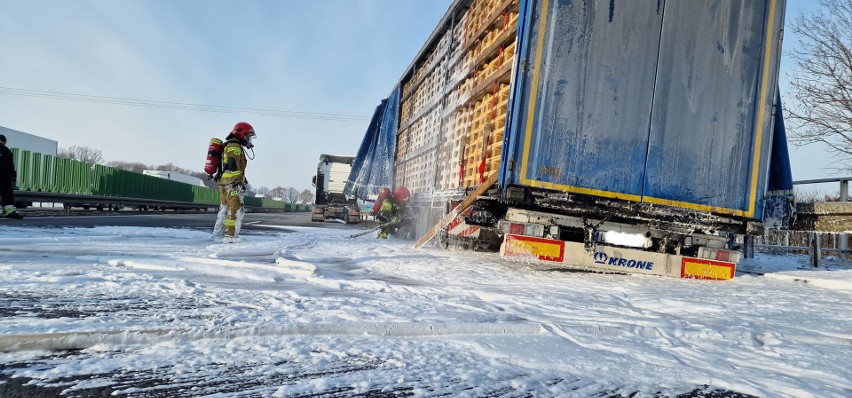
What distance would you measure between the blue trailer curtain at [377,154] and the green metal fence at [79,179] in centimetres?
918

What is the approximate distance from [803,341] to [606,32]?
126 inches

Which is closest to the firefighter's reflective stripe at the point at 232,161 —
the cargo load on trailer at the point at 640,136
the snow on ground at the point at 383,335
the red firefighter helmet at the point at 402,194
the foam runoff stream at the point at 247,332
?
the snow on ground at the point at 383,335

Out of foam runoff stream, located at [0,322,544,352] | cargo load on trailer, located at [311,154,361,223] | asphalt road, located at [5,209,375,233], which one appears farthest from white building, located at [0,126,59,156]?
foam runoff stream, located at [0,322,544,352]

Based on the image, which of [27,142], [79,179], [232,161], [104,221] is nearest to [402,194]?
[232,161]

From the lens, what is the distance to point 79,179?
16453 millimetres

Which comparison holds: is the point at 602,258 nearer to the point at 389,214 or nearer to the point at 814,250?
the point at 389,214

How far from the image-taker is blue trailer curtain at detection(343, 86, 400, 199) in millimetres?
12828

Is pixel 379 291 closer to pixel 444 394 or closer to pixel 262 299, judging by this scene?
pixel 262 299

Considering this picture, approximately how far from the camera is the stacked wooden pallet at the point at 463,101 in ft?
19.0

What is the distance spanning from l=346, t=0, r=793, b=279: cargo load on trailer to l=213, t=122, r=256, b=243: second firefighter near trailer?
341 centimetres

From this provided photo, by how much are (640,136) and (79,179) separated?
18282 millimetres

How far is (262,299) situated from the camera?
9.56ft

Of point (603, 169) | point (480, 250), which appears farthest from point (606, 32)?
point (480, 250)

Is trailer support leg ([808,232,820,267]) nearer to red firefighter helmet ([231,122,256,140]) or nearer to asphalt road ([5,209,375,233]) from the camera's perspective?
red firefighter helmet ([231,122,256,140])
